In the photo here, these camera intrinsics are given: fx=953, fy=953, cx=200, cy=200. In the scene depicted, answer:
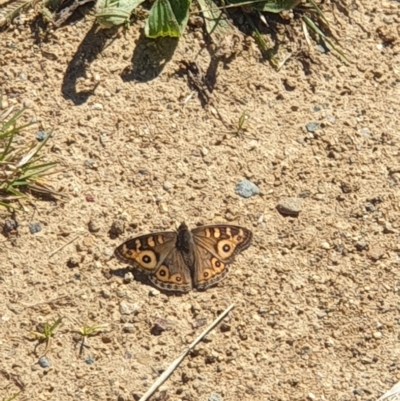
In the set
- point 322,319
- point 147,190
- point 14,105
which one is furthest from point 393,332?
point 14,105

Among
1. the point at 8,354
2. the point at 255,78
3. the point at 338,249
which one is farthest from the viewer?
the point at 255,78

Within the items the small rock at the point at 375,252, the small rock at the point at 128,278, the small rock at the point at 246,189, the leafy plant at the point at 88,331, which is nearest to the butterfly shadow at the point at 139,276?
the small rock at the point at 128,278

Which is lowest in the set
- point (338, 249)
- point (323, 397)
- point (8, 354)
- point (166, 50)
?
point (323, 397)

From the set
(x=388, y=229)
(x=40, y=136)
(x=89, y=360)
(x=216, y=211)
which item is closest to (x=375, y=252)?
(x=388, y=229)

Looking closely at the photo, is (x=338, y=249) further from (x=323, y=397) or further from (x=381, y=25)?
(x=381, y=25)

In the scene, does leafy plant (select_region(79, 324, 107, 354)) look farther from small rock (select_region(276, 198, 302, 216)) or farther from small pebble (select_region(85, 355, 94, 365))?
small rock (select_region(276, 198, 302, 216))

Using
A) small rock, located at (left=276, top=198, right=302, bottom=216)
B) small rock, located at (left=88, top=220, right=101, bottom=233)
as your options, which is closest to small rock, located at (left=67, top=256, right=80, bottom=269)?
small rock, located at (left=88, top=220, right=101, bottom=233)
